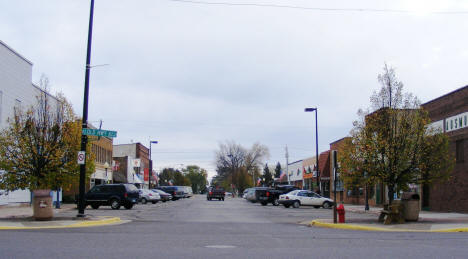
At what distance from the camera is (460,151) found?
96.0ft

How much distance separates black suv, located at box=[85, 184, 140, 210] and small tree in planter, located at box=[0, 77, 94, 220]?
11.4m

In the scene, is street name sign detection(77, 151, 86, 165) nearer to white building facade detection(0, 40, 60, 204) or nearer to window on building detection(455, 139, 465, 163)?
white building facade detection(0, 40, 60, 204)

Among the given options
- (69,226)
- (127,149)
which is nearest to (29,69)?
(69,226)

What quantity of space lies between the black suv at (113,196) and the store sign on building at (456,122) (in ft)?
65.8

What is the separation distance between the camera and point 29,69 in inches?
1382

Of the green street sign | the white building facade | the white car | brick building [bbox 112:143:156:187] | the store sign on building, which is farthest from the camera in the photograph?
brick building [bbox 112:143:156:187]

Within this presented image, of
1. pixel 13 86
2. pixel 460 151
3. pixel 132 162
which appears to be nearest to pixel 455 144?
pixel 460 151

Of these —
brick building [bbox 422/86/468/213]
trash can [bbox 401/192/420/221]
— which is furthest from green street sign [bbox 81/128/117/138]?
brick building [bbox 422/86/468/213]

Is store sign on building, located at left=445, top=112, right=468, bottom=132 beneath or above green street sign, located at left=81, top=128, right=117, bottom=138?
above

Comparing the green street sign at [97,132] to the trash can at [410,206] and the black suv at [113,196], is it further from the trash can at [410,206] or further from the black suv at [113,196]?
the black suv at [113,196]

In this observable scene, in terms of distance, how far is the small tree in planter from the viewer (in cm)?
2112

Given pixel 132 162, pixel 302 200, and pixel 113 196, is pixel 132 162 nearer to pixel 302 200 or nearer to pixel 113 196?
pixel 302 200

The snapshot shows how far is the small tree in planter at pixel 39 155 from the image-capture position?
69.3 feet

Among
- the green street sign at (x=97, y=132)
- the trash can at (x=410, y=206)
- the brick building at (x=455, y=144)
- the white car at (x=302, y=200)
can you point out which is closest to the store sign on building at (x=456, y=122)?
the brick building at (x=455, y=144)
